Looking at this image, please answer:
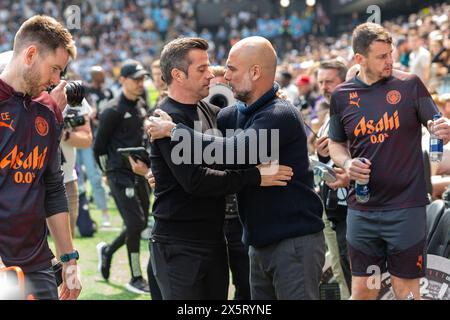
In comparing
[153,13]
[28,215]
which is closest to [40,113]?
[28,215]

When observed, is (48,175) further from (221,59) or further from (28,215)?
(221,59)

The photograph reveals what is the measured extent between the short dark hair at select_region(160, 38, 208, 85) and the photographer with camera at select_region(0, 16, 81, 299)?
66 centimetres

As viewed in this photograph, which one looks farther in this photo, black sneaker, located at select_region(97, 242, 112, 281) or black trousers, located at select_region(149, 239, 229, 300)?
black sneaker, located at select_region(97, 242, 112, 281)

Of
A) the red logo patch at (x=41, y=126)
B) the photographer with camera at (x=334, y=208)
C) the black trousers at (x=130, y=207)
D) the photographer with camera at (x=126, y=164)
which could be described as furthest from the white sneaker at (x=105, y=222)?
the red logo patch at (x=41, y=126)

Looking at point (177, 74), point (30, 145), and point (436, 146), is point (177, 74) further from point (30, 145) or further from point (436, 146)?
point (436, 146)

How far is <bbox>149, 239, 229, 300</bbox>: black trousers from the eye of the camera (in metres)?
4.17

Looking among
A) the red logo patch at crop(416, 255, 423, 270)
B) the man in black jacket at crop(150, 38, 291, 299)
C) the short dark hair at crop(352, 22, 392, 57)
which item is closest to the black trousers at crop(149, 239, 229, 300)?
the man in black jacket at crop(150, 38, 291, 299)

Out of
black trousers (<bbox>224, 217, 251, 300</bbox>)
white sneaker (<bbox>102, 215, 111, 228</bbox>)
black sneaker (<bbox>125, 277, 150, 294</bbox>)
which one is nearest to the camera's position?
black trousers (<bbox>224, 217, 251, 300</bbox>)

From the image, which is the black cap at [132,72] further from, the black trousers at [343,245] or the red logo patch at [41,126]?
the red logo patch at [41,126]

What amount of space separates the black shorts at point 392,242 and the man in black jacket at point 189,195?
3.22 ft

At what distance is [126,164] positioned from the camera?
7.53 meters

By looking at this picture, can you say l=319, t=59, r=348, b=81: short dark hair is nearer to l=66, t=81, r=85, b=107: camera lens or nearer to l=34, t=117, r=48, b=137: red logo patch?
l=66, t=81, r=85, b=107: camera lens

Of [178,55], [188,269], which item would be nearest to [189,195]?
[188,269]

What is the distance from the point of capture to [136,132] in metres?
7.80
